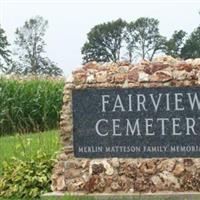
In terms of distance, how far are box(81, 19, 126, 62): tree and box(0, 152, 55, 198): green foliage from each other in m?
57.6

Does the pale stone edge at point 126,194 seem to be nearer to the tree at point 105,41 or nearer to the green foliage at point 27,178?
the green foliage at point 27,178

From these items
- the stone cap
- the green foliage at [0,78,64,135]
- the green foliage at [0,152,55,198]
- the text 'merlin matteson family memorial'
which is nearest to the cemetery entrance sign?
the text 'merlin matteson family memorial'

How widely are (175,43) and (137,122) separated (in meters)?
67.3

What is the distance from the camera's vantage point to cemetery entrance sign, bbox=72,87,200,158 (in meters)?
8.05

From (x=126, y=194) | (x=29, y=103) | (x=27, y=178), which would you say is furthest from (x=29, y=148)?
(x=29, y=103)

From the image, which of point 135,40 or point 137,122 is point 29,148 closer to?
point 137,122

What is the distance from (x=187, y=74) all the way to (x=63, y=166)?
1.74 metres

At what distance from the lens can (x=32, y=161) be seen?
8953 millimetres

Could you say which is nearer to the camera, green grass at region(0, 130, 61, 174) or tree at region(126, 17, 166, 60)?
green grass at region(0, 130, 61, 174)

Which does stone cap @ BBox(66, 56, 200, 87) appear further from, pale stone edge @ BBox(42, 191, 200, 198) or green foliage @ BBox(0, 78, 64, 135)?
green foliage @ BBox(0, 78, 64, 135)

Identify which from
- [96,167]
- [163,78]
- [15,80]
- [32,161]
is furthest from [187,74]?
[15,80]

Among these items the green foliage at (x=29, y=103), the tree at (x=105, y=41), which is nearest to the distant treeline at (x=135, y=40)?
the tree at (x=105, y=41)

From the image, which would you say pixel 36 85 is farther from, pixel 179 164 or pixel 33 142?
pixel 179 164

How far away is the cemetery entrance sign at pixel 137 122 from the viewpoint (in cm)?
805
